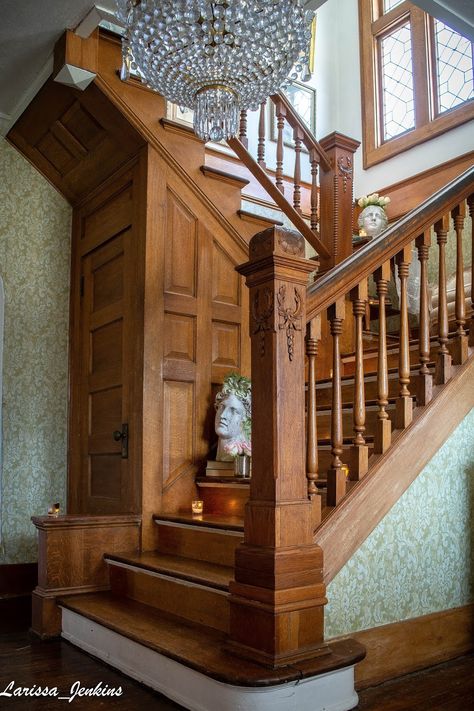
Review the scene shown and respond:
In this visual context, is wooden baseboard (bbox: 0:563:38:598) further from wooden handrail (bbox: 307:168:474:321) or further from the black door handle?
wooden handrail (bbox: 307:168:474:321)

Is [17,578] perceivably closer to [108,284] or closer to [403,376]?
[108,284]

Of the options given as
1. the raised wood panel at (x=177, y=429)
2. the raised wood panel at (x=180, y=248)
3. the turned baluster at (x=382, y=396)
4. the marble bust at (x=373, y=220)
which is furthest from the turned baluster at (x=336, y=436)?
the marble bust at (x=373, y=220)

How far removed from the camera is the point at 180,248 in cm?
399

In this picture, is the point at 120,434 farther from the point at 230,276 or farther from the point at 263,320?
the point at 263,320

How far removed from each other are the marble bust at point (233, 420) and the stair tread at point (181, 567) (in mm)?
638

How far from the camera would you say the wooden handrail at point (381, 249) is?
2.54 meters

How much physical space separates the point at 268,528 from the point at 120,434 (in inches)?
69.1

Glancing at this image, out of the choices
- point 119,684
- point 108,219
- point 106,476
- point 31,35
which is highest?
point 31,35

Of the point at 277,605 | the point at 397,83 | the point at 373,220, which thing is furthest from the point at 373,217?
the point at 277,605

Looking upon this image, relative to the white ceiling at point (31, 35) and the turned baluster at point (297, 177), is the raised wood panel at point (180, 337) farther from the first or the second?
the white ceiling at point (31, 35)

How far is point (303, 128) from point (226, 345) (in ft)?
4.62

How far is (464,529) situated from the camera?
9.79ft

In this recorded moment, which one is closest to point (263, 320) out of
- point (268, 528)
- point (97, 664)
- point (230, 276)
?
point (268, 528)

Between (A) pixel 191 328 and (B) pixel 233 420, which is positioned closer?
(B) pixel 233 420
